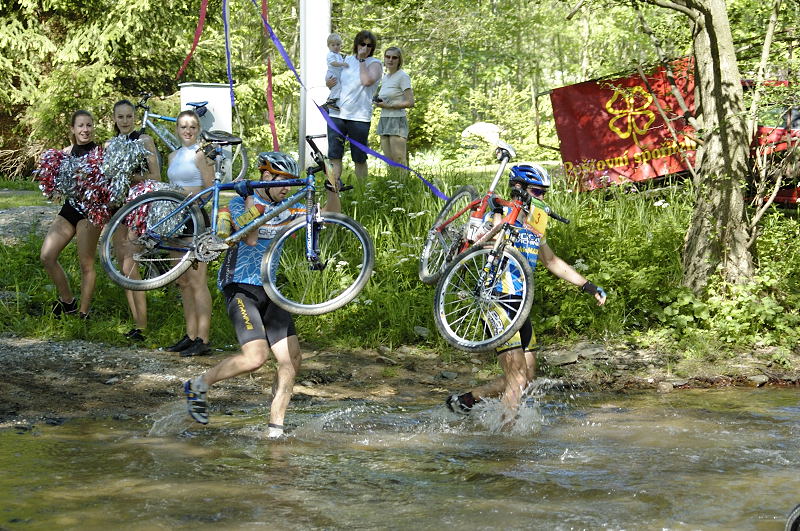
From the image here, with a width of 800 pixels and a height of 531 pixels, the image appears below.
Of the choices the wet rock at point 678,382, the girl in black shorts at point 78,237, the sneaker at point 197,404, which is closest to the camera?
the sneaker at point 197,404

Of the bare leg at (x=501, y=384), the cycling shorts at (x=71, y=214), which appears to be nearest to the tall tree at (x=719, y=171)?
the bare leg at (x=501, y=384)

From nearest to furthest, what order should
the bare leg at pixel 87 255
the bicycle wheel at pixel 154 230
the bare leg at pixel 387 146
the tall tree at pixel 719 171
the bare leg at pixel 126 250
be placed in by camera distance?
the bicycle wheel at pixel 154 230 → the bare leg at pixel 126 250 → the bare leg at pixel 87 255 → the tall tree at pixel 719 171 → the bare leg at pixel 387 146

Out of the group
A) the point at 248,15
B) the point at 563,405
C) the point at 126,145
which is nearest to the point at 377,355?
the point at 563,405

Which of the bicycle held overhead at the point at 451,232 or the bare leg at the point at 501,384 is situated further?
the bicycle held overhead at the point at 451,232

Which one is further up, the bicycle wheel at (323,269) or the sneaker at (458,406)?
the bicycle wheel at (323,269)

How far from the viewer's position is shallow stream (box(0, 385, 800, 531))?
5.52 meters

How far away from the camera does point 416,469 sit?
6.50 m

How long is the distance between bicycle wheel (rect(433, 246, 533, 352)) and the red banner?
5.29 meters

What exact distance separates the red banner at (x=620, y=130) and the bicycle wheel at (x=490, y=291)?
5294 millimetres

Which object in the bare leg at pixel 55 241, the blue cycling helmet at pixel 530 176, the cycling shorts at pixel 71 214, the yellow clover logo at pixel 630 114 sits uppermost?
the yellow clover logo at pixel 630 114

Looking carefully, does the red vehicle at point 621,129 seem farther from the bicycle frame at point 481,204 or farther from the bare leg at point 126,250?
the bare leg at point 126,250

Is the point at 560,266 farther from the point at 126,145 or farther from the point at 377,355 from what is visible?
the point at 126,145

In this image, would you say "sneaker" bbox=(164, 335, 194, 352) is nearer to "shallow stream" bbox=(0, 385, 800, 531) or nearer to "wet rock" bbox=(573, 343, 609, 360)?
"shallow stream" bbox=(0, 385, 800, 531)

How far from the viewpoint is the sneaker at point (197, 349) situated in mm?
9148
